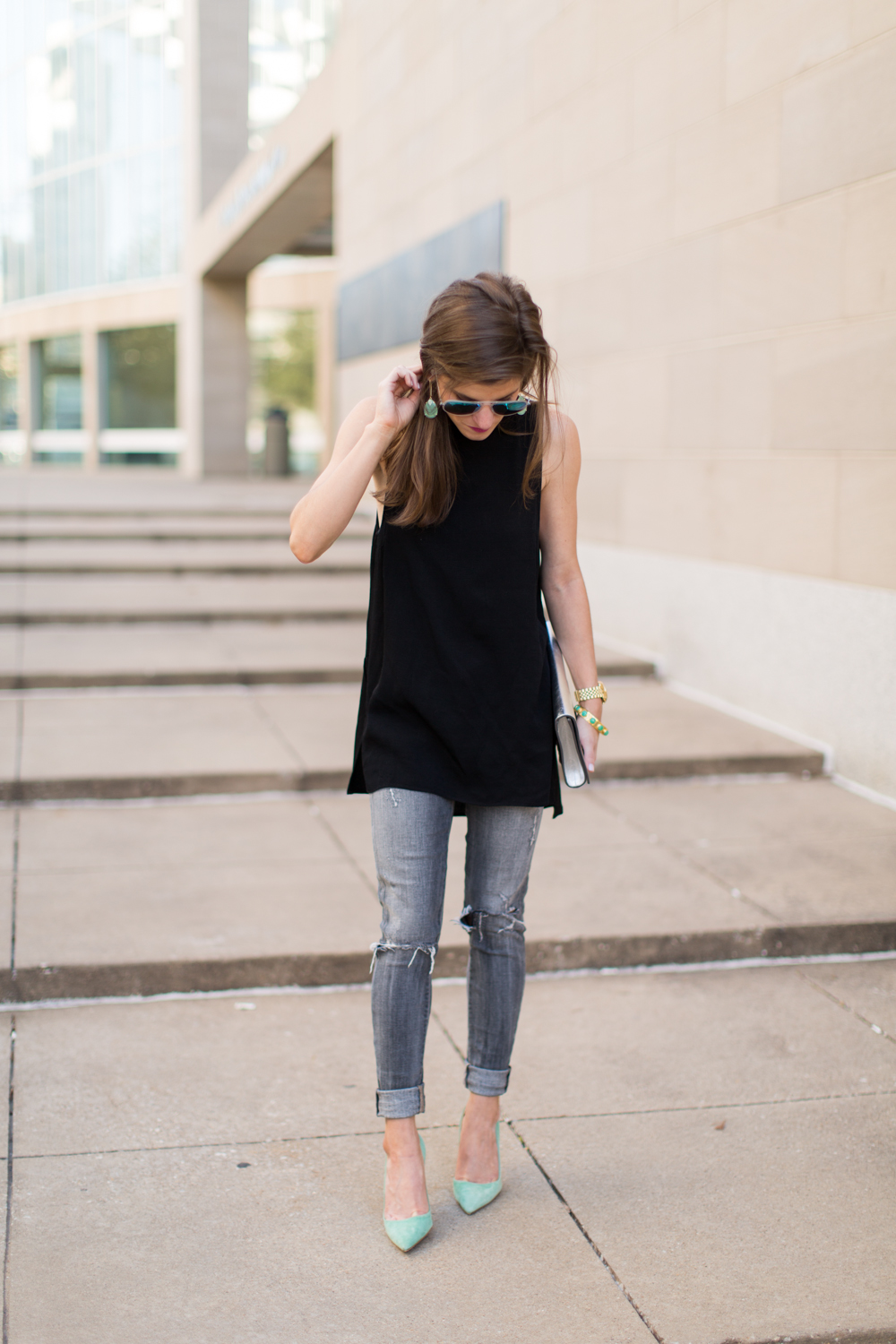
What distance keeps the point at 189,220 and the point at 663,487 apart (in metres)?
19.5

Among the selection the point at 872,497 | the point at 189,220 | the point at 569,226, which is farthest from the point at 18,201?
the point at 872,497

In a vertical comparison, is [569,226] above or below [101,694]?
above

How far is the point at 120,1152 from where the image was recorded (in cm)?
291

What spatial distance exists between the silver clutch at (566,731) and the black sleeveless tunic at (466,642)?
71mm

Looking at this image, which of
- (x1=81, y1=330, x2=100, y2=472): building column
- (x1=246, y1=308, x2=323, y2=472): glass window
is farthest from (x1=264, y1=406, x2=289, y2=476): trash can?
(x1=81, y1=330, x2=100, y2=472): building column

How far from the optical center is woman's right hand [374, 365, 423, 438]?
2.37 m

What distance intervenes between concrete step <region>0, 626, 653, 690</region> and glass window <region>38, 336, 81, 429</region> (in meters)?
30.4

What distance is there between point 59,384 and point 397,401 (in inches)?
1474

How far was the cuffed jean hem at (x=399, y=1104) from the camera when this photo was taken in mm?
2559

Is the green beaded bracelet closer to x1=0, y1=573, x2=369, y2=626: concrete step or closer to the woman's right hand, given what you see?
the woman's right hand

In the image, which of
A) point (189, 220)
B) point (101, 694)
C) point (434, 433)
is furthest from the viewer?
point (189, 220)

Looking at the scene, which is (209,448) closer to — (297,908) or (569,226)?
(569,226)

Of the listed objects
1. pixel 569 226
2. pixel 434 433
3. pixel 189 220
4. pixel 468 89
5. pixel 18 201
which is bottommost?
pixel 434 433

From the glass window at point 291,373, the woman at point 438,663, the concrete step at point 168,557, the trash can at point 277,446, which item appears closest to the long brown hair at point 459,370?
the woman at point 438,663
